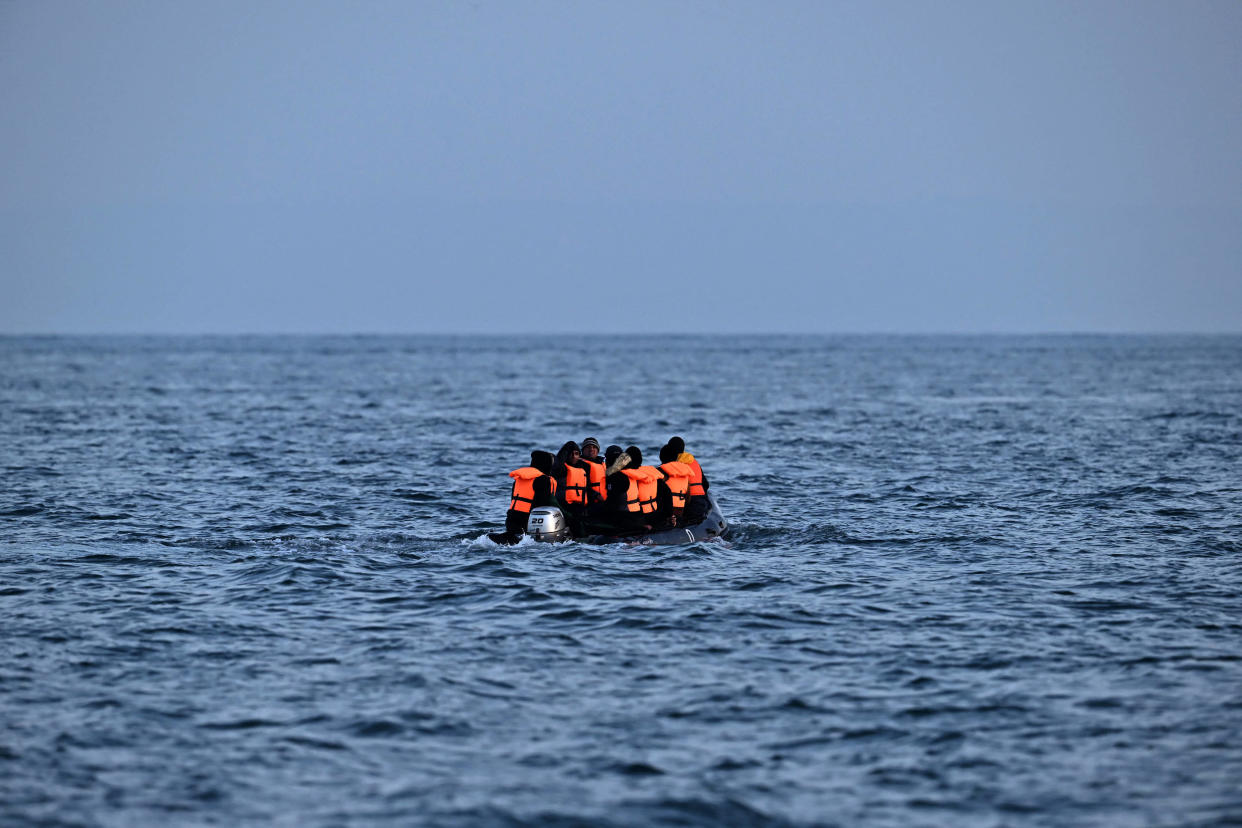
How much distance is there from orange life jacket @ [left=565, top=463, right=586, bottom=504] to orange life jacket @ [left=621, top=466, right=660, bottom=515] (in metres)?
0.69

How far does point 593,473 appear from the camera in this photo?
20578mm

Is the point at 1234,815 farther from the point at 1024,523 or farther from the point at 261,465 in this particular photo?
the point at 261,465

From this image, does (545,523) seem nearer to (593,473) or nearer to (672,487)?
(593,473)

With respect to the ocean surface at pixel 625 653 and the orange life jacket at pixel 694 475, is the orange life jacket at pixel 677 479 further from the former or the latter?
the ocean surface at pixel 625 653

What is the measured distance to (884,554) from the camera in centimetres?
2072

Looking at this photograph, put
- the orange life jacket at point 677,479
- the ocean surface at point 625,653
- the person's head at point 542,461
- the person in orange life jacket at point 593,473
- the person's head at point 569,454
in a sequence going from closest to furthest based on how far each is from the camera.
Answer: the ocean surface at point 625,653
the person's head at point 542,461
the person in orange life jacket at point 593,473
the person's head at point 569,454
the orange life jacket at point 677,479

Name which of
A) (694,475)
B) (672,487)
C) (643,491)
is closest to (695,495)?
(694,475)

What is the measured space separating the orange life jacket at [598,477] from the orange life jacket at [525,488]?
62cm

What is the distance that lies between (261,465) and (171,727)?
23.5 meters

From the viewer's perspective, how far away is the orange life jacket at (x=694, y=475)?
21.3 m

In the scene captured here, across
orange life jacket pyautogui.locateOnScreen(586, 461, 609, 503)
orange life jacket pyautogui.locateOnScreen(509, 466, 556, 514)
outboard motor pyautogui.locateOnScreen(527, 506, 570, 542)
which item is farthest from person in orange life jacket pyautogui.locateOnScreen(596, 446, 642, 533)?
orange life jacket pyautogui.locateOnScreen(509, 466, 556, 514)

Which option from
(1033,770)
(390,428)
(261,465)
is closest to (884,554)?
(1033,770)

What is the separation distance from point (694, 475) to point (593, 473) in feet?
6.08

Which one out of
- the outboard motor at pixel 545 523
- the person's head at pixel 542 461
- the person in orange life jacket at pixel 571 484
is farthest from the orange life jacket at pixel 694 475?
the person's head at pixel 542 461
